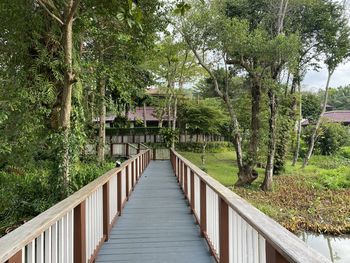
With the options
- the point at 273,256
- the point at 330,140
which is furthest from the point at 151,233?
the point at 330,140

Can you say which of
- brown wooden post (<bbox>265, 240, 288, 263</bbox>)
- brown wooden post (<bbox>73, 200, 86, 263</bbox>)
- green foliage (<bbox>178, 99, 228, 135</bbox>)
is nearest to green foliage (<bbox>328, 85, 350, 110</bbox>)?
green foliage (<bbox>178, 99, 228, 135</bbox>)

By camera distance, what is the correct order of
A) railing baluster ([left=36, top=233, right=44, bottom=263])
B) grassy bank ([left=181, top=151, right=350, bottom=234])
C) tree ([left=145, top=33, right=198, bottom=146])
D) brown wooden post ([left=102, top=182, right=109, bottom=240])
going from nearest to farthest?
railing baluster ([left=36, top=233, right=44, bottom=263]) < brown wooden post ([left=102, top=182, right=109, bottom=240]) < grassy bank ([left=181, top=151, right=350, bottom=234]) < tree ([left=145, top=33, right=198, bottom=146])

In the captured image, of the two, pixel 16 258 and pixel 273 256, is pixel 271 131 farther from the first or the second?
pixel 16 258

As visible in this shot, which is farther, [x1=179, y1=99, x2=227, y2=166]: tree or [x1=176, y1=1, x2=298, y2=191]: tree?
[x1=179, y1=99, x2=227, y2=166]: tree

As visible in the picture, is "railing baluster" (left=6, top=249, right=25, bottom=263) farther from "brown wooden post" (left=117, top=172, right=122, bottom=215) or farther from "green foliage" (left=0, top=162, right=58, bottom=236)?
"green foliage" (left=0, top=162, right=58, bottom=236)

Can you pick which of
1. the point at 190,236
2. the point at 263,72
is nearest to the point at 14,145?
the point at 190,236

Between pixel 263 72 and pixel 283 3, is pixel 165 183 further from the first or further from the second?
pixel 283 3

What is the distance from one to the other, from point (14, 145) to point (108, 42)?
448 centimetres

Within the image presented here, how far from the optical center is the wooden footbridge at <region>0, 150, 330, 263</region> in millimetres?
1605

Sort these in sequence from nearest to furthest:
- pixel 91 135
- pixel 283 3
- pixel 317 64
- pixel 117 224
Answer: pixel 117 224
pixel 91 135
pixel 283 3
pixel 317 64

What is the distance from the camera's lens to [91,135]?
12469mm

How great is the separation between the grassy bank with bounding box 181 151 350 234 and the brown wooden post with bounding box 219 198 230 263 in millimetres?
7563

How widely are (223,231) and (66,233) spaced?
1.27 meters

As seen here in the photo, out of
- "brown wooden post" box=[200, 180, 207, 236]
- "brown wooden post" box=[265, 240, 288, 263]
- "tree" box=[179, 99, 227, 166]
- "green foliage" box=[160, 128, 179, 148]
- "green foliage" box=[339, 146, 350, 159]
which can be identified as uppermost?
"tree" box=[179, 99, 227, 166]
